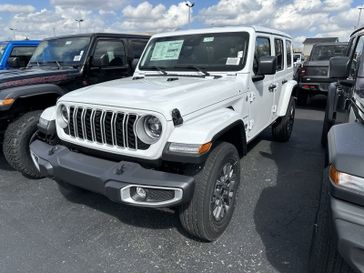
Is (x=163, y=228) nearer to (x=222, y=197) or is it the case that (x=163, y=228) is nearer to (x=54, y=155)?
(x=222, y=197)

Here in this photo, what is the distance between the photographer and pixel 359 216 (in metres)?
1.58

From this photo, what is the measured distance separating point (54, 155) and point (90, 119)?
49 cm

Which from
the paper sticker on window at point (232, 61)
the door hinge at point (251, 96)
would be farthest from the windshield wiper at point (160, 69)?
the door hinge at point (251, 96)

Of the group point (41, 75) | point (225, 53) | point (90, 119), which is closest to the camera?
point (90, 119)

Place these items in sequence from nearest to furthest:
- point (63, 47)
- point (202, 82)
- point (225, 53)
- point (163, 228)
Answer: point (163, 228), point (202, 82), point (225, 53), point (63, 47)

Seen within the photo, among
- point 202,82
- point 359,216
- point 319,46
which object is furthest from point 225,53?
point 319,46

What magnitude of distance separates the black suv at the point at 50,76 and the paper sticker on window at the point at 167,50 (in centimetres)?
45

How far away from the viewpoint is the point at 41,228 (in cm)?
313

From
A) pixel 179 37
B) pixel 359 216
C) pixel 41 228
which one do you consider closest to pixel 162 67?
pixel 179 37

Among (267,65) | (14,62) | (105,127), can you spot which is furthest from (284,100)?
(14,62)

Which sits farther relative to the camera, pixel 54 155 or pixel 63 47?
pixel 63 47

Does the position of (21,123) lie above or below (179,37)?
below

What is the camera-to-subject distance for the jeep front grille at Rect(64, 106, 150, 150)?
251cm

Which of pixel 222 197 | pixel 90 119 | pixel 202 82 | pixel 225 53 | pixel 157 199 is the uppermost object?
pixel 225 53
